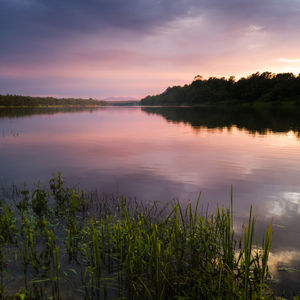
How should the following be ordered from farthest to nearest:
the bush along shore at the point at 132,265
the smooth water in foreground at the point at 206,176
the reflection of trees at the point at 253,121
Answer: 1. the reflection of trees at the point at 253,121
2. the smooth water in foreground at the point at 206,176
3. the bush along shore at the point at 132,265

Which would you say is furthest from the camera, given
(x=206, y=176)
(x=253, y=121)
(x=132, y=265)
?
(x=253, y=121)

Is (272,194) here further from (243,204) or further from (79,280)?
(79,280)

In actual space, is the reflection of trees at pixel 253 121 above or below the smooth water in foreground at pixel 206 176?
above

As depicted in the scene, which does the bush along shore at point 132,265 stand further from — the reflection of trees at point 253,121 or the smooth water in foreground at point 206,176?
the reflection of trees at point 253,121

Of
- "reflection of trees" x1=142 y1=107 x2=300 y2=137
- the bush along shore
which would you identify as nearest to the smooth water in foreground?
the bush along shore

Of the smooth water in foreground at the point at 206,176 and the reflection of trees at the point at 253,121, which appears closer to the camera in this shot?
the smooth water in foreground at the point at 206,176

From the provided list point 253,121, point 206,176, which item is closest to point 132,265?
point 206,176

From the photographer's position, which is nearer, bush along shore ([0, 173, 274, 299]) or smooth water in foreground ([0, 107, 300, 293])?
bush along shore ([0, 173, 274, 299])

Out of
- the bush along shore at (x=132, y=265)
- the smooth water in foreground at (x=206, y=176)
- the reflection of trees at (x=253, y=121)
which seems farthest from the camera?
the reflection of trees at (x=253, y=121)

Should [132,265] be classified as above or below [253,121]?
below

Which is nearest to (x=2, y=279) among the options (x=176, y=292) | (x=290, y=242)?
(x=176, y=292)

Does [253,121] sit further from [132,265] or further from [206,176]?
[132,265]

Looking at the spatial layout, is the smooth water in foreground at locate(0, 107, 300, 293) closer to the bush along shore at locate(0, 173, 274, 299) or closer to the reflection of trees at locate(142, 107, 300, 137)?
the bush along shore at locate(0, 173, 274, 299)

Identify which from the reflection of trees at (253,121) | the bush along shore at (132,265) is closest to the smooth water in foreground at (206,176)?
the bush along shore at (132,265)
